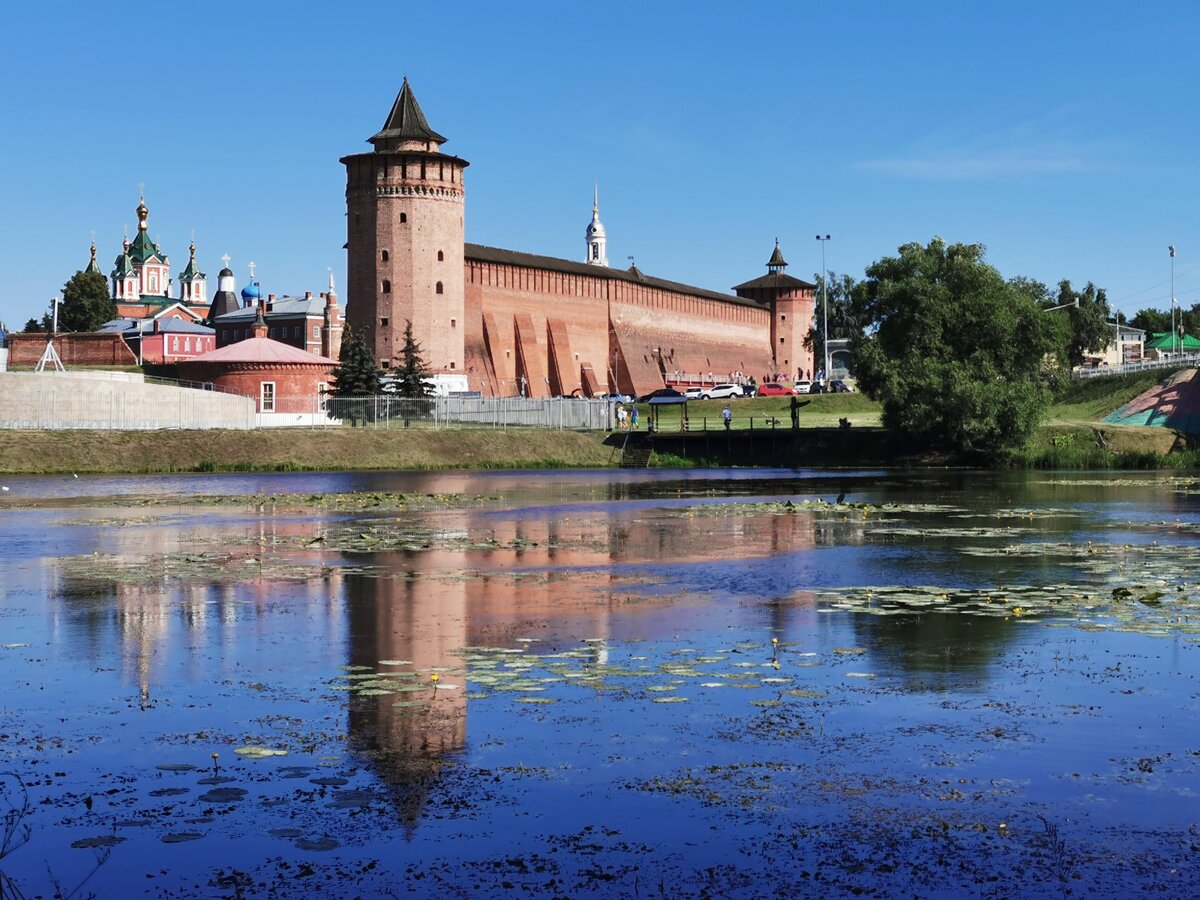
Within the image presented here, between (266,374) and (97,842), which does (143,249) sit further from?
(97,842)

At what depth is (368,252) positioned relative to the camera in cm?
7388

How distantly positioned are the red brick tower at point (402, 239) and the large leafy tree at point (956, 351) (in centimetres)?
2823

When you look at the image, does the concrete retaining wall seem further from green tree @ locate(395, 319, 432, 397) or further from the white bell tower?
the white bell tower

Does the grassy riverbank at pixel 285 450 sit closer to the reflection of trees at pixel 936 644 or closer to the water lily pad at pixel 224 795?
the reflection of trees at pixel 936 644

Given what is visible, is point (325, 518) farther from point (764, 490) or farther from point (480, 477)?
point (480, 477)

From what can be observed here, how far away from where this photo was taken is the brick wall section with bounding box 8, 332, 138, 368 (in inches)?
3184

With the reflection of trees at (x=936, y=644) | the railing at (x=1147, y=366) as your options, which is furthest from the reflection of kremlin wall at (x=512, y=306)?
the reflection of trees at (x=936, y=644)

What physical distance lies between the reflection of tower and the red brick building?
1736 inches

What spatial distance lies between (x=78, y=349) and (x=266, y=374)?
94.3 ft

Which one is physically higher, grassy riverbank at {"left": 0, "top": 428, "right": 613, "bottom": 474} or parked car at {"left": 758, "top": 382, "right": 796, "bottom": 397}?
parked car at {"left": 758, "top": 382, "right": 796, "bottom": 397}

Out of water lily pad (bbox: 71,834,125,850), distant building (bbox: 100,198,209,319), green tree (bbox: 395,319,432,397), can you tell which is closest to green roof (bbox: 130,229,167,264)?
distant building (bbox: 100,198,209,319)

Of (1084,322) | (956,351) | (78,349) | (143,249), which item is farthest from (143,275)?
(956,351)

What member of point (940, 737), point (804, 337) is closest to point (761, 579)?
point (940, 737)

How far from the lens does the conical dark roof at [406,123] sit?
74.1m
